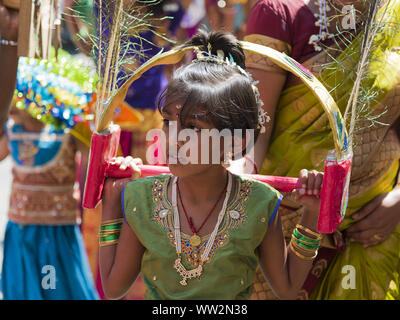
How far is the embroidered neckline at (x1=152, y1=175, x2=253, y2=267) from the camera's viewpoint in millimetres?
1982

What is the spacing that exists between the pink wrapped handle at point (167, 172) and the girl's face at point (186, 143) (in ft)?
0.72

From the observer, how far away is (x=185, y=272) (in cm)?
196

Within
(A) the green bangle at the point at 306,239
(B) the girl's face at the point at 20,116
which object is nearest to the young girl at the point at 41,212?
(B) the girl's face at the point at 20,116

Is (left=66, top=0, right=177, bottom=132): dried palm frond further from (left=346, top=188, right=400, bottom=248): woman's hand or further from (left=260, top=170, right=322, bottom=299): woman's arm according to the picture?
(left=346, top=188, right=400, bottom=248): woman's hand

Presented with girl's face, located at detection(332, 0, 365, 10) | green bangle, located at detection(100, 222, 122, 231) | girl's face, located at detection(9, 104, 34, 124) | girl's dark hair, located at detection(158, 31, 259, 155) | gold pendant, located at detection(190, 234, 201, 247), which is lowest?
gold pendant, located at detection(190, 234, 201, 247)

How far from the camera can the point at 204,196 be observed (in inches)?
80.5

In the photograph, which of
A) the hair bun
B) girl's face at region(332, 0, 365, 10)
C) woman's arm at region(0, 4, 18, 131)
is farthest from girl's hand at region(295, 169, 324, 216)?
woman's arm at region(0, 4, 18, 131)

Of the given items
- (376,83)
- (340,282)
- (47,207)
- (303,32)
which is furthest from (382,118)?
(47,207)

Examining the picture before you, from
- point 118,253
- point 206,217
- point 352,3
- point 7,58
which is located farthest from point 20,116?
point 352,3

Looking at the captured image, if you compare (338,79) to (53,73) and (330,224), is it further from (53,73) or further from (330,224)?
(53,73)

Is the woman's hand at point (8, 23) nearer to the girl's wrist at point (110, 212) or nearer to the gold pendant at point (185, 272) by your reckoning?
the girl's wrist at point (110, 212)

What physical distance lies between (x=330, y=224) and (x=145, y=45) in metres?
1.04

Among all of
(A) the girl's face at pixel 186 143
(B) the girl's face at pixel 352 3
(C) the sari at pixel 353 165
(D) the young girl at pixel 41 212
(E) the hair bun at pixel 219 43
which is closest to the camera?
(A) the girl's face at pixel 186 143

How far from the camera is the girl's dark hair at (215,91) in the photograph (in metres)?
1.89
